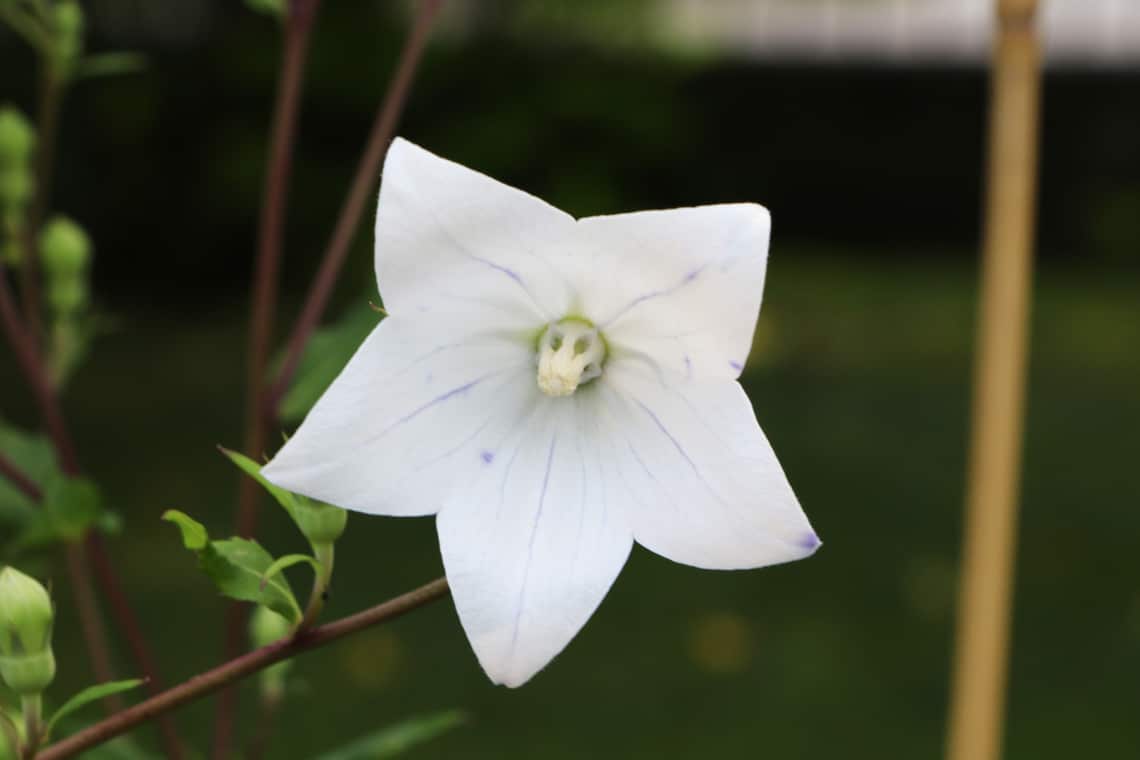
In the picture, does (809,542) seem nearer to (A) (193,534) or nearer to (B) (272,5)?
(A) (193,534)

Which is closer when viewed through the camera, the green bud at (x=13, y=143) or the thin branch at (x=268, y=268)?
the thin branch at (x=268, y=268)

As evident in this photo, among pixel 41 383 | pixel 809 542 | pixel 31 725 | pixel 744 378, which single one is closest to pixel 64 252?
pixel 41 383

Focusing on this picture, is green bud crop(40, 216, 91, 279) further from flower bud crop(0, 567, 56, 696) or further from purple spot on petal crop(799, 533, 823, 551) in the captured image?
purple spot on petal crop(799, 533, 823, 551)

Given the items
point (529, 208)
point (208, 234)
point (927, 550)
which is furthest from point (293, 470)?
point (208, 234)

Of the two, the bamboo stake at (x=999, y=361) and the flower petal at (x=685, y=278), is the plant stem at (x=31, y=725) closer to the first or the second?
the flower petal at (x=685, y=278)

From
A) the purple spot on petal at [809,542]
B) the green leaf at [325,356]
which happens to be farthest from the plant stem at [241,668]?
the green leaf at [325,356]

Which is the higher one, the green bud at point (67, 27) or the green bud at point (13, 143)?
the green bud at point (67, 27)

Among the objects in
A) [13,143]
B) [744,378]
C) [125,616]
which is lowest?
[744,378]

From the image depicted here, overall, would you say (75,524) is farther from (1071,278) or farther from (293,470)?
(1071,278)
